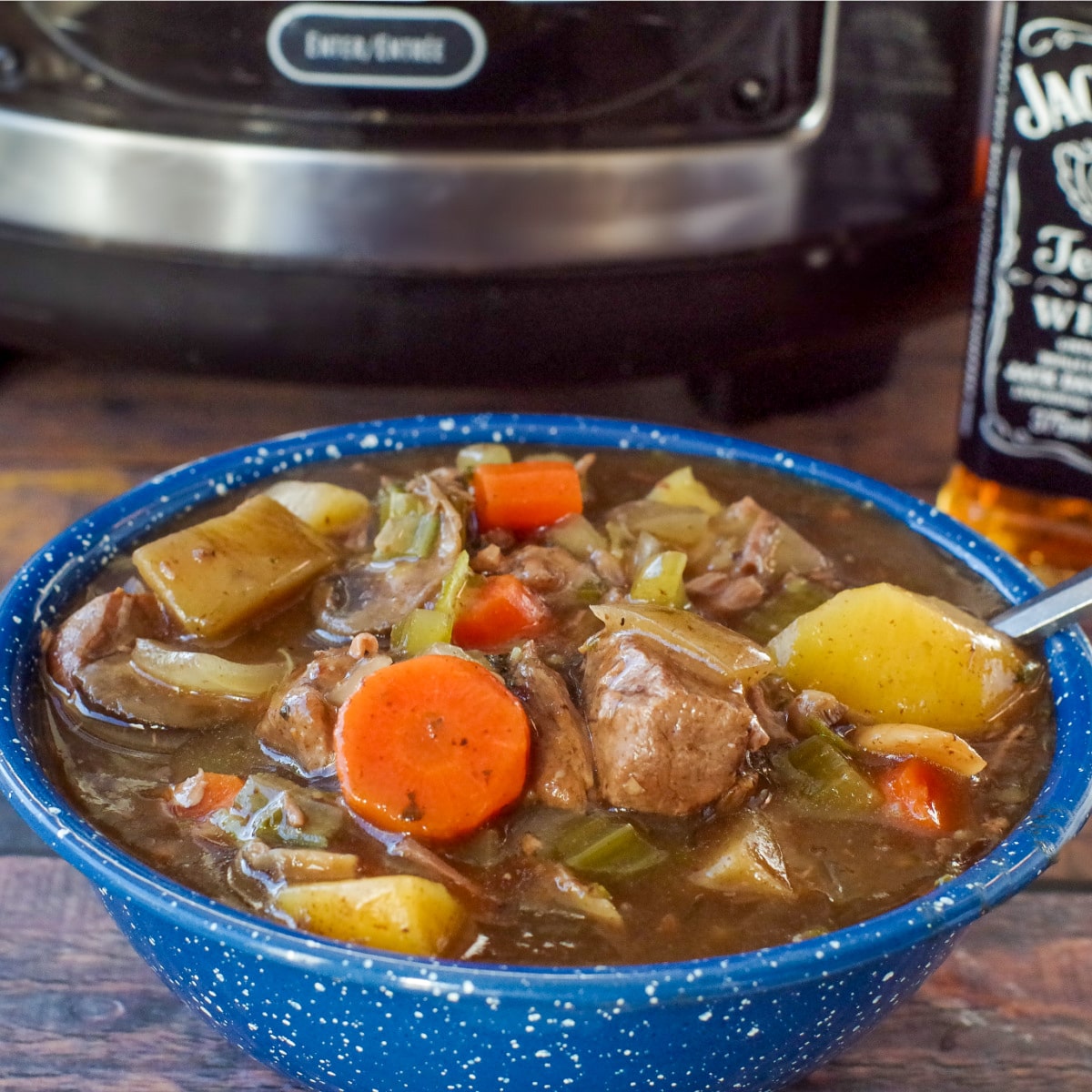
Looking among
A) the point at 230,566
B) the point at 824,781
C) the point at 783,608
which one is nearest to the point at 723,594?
the point at 783,608

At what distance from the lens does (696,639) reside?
1317 mm

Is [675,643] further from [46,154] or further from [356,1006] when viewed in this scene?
[46,154]

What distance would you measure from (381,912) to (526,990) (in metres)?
0.15

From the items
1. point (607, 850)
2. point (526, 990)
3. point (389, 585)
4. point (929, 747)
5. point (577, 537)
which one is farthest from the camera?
point (577, 537)

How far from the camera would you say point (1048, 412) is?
2.15 meters

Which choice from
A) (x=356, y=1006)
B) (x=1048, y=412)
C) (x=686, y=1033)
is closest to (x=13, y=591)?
(x=356, y=1006)

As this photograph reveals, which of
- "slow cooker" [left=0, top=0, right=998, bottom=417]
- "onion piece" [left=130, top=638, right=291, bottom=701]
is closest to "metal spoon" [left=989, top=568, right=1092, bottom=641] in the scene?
"onion piece" [left=130, top=638, right=291, bottom=701]

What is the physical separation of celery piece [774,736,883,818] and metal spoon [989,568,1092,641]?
1.05ft

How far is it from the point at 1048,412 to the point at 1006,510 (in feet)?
0.64

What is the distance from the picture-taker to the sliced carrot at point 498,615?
140 centimetres

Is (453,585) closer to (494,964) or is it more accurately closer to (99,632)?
(99,632)


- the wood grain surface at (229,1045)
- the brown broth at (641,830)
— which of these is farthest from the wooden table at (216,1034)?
the brown broth at (641,830)

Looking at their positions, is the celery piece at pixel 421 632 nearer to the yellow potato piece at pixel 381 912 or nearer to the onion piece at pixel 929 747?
the yellow potato piece at pixel 381 912

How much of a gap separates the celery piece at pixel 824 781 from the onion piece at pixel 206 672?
511 mm
